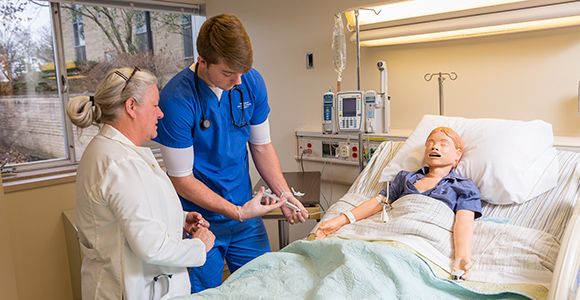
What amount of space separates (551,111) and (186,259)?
6.62 feet

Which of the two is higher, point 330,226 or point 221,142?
point 221,142

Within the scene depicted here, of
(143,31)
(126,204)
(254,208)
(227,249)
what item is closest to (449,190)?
(254,208)

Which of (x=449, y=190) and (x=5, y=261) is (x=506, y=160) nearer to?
(x=449, y=190)

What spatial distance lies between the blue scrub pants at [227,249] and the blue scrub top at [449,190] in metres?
0.64

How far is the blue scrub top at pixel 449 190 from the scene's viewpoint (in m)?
1.82

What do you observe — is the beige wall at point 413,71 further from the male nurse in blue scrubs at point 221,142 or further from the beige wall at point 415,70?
the male nurse in blue scrubs at point 221,142

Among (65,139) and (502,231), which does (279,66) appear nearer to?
(65,139)

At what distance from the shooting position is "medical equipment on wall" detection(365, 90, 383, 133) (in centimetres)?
231

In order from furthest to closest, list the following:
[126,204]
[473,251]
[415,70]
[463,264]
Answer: [415,70] < [473,251] < [463,264] < [126,204]

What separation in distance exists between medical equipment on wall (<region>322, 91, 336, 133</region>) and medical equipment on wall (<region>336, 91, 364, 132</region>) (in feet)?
0.27

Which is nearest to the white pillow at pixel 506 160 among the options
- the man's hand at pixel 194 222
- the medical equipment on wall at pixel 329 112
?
the medical equipment on wall at pixel 329 112

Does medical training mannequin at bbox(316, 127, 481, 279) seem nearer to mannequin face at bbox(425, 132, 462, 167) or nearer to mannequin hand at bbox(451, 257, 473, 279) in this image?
mannequin face at bbox(425, 132, 462, 167)

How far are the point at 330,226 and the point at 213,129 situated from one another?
0.64 meters

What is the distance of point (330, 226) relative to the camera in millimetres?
1888
